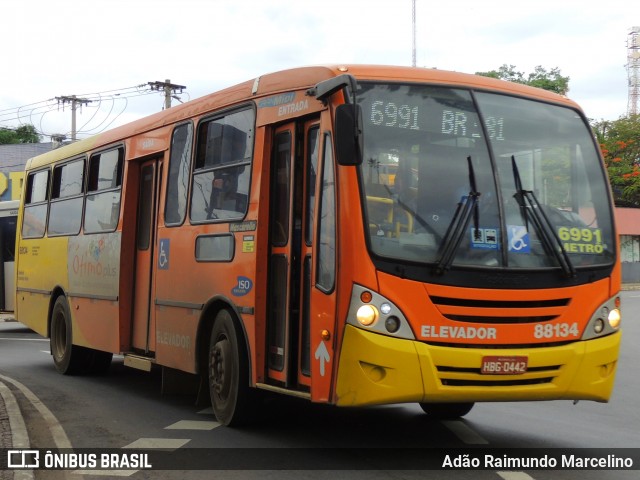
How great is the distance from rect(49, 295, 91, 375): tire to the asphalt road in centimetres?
130

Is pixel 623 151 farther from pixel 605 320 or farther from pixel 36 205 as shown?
pixel 605 320

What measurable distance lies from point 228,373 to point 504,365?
2802mm

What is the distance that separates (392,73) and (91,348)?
702 centimetres

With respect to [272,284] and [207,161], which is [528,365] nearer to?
[272,284]

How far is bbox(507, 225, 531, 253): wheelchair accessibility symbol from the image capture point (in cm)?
715

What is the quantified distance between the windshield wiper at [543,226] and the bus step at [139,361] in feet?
16.3

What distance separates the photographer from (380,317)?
266 inches

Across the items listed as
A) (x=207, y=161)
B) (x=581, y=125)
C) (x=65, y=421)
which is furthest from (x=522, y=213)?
(x=65, y=421)

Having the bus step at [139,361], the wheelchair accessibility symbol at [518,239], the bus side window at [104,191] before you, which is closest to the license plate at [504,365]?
the wheelchair accessibility symbol at [518,239]

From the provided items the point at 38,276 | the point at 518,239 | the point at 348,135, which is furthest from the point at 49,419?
the point at 38,276

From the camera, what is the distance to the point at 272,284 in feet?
27.0

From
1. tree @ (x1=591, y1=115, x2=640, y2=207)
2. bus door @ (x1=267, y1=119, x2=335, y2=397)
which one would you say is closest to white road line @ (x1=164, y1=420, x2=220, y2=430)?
bus door @ (x1=267, y1=119, x2=335, y2=397)

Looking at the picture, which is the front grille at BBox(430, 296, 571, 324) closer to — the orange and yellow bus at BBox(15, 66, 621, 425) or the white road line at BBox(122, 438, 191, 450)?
the orange and yellow bus at BBox(15, 66, 621, 425)

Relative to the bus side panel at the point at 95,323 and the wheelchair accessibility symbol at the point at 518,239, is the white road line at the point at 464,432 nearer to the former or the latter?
the wheelchair accessibility symbol at the point at 518,239
